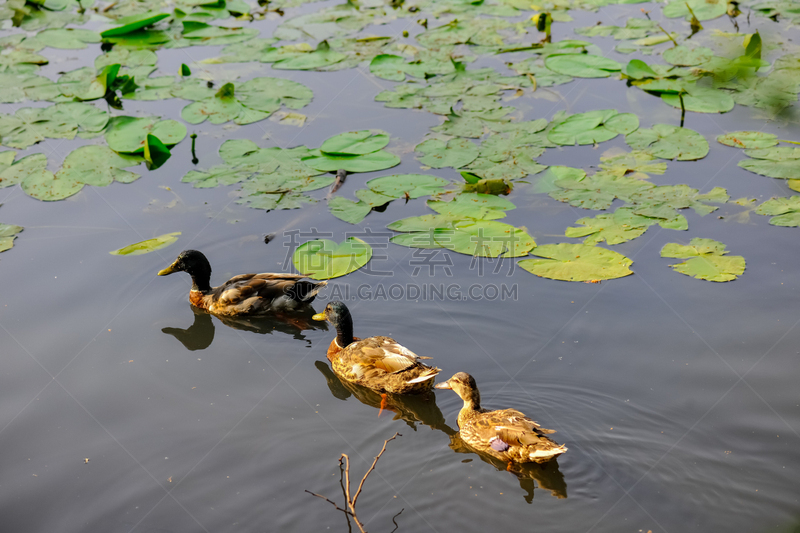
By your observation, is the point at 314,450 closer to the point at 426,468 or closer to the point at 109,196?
the point at 426,468

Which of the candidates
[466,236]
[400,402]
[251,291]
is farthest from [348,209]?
[400,402]

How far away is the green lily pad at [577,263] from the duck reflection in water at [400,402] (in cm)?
162

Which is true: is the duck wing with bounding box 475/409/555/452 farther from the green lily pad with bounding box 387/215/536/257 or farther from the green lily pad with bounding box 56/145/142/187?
the green lily pad with bounding box 56/145/142/187

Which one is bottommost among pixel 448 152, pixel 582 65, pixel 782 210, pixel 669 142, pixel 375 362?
pixel 375 362

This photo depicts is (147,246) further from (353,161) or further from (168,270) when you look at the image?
(353,161)

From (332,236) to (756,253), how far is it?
4.00m

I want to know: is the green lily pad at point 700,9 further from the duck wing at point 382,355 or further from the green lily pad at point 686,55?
the duck wing at point 382,355

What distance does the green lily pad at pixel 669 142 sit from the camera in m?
6.80

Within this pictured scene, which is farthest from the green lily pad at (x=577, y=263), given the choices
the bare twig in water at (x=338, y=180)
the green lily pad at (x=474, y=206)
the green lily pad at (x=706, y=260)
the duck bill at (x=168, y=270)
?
the duck bill at (x=168, y=270)

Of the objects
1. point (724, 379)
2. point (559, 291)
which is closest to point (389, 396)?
point (559, 291)

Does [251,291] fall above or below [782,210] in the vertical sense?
below

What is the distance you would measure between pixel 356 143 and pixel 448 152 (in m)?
1.12

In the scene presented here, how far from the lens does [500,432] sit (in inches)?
157

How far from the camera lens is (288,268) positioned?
592cm
